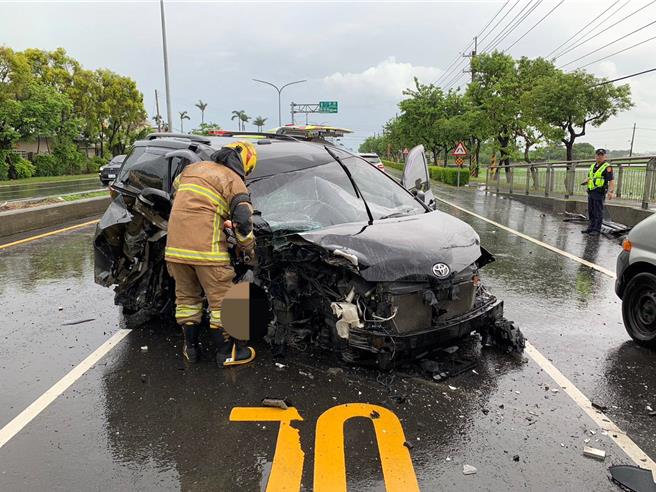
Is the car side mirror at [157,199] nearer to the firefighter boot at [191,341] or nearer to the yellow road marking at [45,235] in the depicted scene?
the firefighter boot at [191,341]

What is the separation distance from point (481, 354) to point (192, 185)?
2.78m

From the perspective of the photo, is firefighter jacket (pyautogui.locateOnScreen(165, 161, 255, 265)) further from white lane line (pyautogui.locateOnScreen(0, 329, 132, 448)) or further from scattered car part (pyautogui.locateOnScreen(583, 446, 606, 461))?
scattered car part (pyautogui.locateOnScreen(583, 446, 606, 461))

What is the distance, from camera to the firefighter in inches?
150

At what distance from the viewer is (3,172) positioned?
A: 33406 mm

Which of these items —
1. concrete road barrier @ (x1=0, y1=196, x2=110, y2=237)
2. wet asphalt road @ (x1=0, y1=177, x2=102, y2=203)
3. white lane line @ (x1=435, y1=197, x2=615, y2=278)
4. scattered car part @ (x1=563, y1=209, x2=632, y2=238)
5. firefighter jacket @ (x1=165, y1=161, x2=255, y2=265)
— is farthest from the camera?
wet asphalt road @ (x1=0, y1=177, x2=102, y2=203)

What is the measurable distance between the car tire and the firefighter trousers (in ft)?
11.8

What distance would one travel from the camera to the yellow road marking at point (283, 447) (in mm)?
2674

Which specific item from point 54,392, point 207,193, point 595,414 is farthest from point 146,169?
point 595,414

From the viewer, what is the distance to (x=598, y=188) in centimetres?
1073

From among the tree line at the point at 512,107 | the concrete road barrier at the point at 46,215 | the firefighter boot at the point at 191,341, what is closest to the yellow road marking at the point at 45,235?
the concrete road barrier at the point at 46,215

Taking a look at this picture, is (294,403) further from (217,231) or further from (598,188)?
(598,188)

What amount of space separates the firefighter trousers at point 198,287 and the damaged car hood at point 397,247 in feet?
2.41

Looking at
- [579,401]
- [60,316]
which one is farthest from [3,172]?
[579,401]

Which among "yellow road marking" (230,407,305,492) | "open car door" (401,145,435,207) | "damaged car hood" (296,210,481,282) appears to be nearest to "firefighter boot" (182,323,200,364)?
"yellow road marking" (230,407,305,492)
